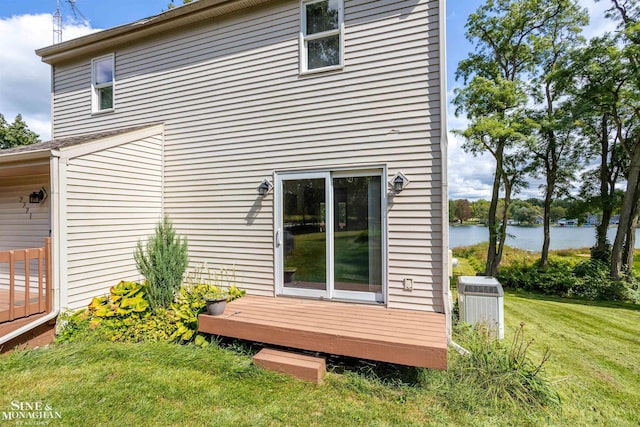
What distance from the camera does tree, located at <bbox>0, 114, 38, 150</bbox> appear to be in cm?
1708

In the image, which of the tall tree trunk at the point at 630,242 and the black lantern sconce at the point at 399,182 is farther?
the tall tree trunk at the point at 630,242

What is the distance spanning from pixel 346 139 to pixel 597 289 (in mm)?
9900

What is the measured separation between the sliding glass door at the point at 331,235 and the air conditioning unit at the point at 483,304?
4.60 ft

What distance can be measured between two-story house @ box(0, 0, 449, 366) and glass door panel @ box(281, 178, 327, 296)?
0.08ft

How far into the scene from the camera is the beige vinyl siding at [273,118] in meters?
4.12

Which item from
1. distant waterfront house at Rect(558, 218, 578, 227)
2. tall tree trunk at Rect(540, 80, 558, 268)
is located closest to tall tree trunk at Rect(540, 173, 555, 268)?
tall tree trunk at Rect(540, 80, 558, 268)

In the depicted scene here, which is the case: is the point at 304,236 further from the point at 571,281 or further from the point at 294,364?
the point at 571,281

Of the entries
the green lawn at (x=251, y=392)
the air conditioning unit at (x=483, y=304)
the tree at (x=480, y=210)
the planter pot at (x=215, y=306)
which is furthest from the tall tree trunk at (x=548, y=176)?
the planter pot at (x=215, y=306)

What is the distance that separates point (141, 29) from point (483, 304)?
26.6ft

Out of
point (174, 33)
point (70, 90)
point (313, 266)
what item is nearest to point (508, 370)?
point (313, 266)

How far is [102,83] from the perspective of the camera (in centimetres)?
644

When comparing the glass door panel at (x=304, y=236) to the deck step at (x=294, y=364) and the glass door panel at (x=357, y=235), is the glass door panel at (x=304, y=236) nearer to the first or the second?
the glass door panel at (x=357, y=235)

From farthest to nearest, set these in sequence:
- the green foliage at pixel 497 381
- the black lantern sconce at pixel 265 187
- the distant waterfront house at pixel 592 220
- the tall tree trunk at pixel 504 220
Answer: the tall tree trunk at pixel 504 220 < the distant waterfront house at pixel 592 220 < the black lantern sconce at pixel 265 187 < the green foliage at pixel 497 381

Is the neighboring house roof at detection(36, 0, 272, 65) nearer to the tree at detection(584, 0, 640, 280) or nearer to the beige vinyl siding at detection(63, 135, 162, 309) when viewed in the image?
the beige vinyl siding at detection(63, 135, 162, 309)
